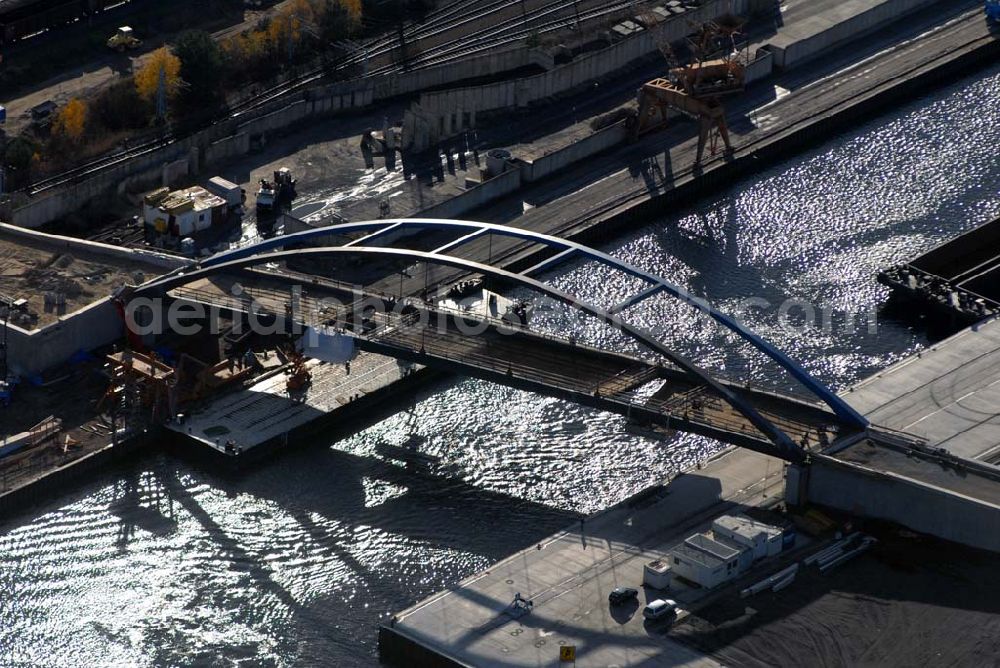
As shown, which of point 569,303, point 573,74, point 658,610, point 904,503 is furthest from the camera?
point 573,74

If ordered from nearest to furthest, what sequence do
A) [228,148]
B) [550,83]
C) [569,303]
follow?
[569,303], [228,148], [550,83]

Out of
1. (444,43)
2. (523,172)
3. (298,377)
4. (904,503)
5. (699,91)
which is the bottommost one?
(904,503)

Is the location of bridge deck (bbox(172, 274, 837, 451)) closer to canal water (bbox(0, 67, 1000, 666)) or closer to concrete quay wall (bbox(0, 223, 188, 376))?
canal water (bbox(0, 67, 1000, 666))

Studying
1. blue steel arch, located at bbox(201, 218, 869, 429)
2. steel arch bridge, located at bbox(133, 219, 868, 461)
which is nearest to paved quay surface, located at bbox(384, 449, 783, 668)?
steel arch bridge, located at bbox(133, 219, 868, 461)

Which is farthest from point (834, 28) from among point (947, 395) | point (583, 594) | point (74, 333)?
point (583, 594)

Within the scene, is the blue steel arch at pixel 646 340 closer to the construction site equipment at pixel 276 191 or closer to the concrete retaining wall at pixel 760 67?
the construction site equipment at pixel 276 191

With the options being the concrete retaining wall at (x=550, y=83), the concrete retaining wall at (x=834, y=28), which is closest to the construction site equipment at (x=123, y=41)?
the concrete retaining wall at (x=550, y=83)

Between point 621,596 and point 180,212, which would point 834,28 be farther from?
point 621,596
